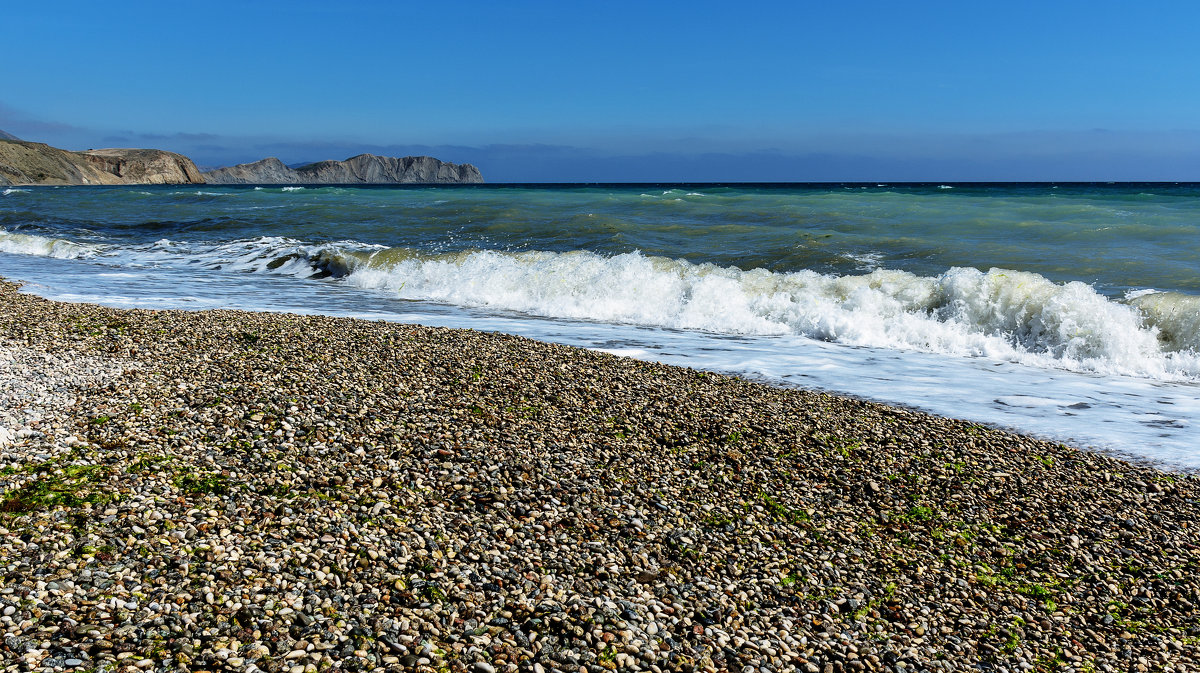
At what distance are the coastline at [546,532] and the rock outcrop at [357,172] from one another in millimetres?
183829

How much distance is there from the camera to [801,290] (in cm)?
1382

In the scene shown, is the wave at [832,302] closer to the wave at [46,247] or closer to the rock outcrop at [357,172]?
the wave at [46,247]

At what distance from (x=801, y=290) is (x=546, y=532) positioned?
34.0ft

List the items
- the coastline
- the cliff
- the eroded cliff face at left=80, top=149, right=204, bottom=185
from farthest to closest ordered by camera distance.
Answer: the eroded cliff face at left=80, top=149, right=204, bottom=185 < the cliff < the coastline

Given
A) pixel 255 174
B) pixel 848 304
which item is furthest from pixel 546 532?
pixel 255 174

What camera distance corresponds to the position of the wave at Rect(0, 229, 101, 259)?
21250 mm

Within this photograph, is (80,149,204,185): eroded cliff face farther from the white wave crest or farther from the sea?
the white wave crest

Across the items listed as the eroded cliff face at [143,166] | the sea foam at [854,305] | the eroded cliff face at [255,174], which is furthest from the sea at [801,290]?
the eroded cliff face at [255,174]

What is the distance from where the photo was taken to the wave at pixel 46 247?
2125 centimetres

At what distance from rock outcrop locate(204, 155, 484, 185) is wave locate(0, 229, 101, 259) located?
163 metres

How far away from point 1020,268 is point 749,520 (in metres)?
14.0

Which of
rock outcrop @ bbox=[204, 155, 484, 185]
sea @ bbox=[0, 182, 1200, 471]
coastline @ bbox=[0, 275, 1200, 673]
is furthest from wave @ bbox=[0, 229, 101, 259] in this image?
rock outcrop @ bbox=[204, 155, 484, 185]

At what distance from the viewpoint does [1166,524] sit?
5.03 meters

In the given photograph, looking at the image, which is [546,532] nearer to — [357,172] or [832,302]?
[832,302]
